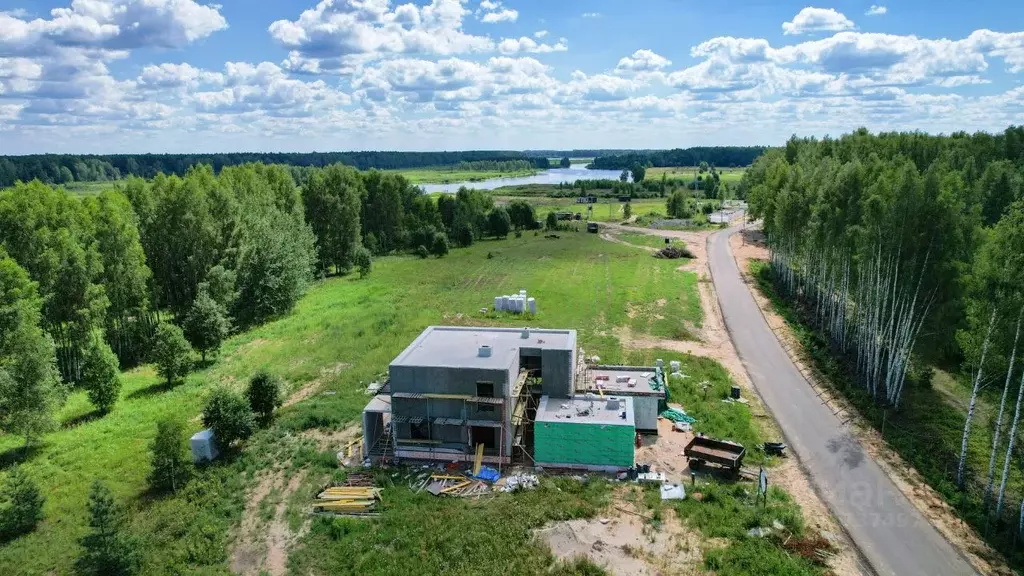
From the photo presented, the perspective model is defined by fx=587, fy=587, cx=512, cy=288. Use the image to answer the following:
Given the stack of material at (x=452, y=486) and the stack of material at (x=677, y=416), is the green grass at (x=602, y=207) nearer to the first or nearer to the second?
the stack of material at (x=677, y=416)

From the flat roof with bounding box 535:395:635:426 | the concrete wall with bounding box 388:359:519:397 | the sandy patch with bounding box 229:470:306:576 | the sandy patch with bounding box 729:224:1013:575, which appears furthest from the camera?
the concrete wall with bounding box 388:359:519:397

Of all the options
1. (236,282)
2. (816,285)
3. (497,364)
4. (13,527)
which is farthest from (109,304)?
(816,285)

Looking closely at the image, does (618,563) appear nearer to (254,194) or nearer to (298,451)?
(298,451)

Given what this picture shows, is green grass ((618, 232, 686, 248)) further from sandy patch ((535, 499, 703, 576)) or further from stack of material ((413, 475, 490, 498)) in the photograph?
sandy patch ((535, 499, 703, 576))

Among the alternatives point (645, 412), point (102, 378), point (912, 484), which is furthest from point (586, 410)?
point (102, 378)

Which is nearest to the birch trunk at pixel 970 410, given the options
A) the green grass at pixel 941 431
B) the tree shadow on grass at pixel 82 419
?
the green grass at pixel 941 431

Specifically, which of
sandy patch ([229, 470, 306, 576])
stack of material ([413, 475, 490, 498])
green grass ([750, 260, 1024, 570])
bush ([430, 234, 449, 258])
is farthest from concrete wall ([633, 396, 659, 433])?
bush ([430, 234, 449, 258])

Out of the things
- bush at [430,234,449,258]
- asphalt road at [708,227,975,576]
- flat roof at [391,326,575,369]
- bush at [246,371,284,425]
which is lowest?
asphalt road at [708,227,975,576]

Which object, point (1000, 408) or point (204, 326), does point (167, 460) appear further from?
point (1000, 408)
